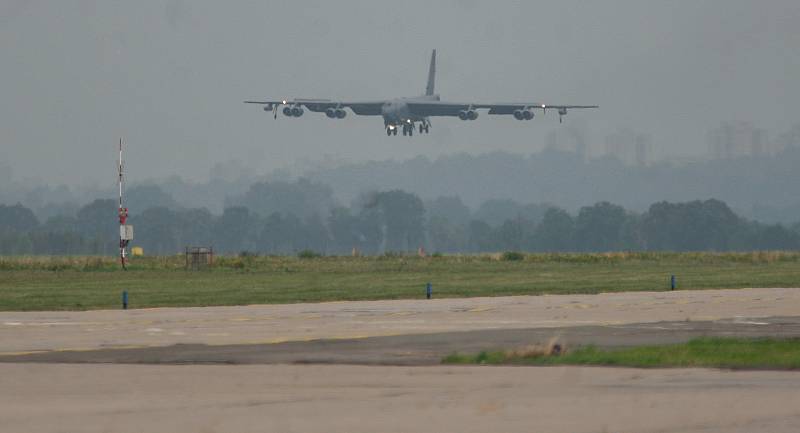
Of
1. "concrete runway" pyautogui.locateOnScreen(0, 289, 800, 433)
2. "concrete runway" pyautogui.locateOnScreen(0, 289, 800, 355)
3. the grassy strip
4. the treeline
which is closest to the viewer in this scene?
"concrete runway" pyautogui.locateOnScreen(0, 289, 800, 433)

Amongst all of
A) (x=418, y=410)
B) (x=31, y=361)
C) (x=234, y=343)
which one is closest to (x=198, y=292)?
(x=234, y=343)

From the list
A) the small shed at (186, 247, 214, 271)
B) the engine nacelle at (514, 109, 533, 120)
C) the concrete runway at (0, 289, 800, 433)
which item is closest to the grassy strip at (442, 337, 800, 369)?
the concrete runway at (0, 289, 800, 433)

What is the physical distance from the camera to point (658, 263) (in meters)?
78.4

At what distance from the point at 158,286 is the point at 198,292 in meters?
4.82

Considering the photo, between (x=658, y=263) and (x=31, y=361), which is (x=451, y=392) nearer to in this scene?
(x=31, y=361)

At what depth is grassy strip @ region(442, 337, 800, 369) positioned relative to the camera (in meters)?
20.6

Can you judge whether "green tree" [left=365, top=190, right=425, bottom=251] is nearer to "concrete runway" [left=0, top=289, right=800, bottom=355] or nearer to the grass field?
the grass field

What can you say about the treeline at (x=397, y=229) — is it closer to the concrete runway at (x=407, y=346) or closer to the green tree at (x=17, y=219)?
the green tree at (x=17, y=219)

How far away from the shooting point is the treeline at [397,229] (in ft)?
526

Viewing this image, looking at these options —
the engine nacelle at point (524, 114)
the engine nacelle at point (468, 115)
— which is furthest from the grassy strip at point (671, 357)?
the engine nacelle at point (468, 115)

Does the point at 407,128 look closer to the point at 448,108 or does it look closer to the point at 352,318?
the point at 448,108

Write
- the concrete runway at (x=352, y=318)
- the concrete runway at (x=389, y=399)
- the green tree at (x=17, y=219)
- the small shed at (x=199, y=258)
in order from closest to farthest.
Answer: the concrete runway at (x=389, y=399) < the concrete runway at (x=352, y=318) < the small shed at (x=199, y=258) < the green tree at (x=17, y=219)

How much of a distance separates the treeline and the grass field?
241 feet

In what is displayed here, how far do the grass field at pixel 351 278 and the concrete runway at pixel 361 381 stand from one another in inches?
468
